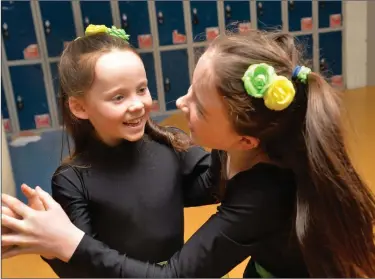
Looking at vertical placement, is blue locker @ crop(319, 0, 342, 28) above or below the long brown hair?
above

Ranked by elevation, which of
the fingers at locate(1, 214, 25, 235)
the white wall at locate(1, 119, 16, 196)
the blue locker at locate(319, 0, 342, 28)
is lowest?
the white wall at locate(1, 119, 16, 196)

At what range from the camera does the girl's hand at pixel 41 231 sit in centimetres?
69

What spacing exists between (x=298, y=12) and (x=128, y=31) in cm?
135

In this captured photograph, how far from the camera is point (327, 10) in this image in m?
3.63

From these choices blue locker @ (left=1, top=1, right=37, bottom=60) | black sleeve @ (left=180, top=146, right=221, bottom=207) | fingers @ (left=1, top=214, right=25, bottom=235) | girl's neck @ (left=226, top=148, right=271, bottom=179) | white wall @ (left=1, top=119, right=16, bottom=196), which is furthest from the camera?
blue locker @ (left=1, top=1, right=37, bottom=60)

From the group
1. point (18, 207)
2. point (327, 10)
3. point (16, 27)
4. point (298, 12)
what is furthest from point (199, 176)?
point (327, 10)

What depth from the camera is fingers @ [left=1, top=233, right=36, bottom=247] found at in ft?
2.27

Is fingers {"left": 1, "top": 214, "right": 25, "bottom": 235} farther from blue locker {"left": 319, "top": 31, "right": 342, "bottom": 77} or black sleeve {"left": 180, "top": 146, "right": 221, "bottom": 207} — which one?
blue locker {"left": 319, "top": 31, "right": 342, "bottom": 77}

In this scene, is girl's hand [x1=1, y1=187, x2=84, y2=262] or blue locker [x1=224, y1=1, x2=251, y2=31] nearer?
girl's hand [x1=1, y1=187, x2=84, y2=262]

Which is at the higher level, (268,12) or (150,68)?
(268,12)

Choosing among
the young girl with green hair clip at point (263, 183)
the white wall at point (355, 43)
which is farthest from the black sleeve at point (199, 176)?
the white wall at point (355, 43)

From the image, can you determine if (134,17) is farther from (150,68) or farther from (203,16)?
(203,16)

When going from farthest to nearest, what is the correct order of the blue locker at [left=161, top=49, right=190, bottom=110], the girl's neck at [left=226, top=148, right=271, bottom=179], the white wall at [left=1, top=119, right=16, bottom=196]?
1. the blue locker at [left=161, top=49, right=190, bottom=110]
2. the white wall at [left=1, top=119, right=16, bottom=196]
3. the girl's neck at [left=226, top=148, right=271, bottom=179]

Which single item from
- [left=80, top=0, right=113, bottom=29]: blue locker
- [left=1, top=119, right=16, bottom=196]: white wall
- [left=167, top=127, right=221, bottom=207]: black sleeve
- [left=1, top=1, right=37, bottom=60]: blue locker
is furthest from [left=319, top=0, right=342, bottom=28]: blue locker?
[left=167, top=127, right=221, bottom=207]: black sleeve
